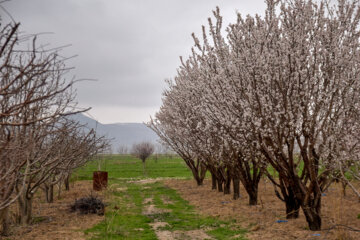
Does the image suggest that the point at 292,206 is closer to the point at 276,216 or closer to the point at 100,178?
the point at 276,216

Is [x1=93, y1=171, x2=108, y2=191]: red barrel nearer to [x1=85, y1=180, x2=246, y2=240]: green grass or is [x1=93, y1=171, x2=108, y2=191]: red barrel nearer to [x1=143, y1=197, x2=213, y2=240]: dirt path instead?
[x1=85, y1=180, x2=246, y2=240]: green grass

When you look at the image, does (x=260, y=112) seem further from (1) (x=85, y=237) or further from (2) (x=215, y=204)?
(2) (x=215, y=204)

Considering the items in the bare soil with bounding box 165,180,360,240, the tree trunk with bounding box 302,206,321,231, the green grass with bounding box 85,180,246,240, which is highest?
the tree trunk with bounding box 302,206,321,231

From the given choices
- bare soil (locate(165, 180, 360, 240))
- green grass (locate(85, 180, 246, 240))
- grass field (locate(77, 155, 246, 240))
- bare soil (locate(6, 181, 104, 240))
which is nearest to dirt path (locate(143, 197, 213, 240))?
grass field (locate(77, 155, 246, 240))

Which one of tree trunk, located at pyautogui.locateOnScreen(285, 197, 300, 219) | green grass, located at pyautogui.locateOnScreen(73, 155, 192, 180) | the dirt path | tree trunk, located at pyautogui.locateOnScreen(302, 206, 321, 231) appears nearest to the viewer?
tree trunk, located at pyautogui.locateOnScreen(302, 206, 321, 231)

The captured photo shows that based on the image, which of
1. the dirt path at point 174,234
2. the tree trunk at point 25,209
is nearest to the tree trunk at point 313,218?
the dirt path at point 174,234

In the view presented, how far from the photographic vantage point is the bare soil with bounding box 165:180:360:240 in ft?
31.9

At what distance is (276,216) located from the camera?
41.8ft

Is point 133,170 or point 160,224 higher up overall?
point 133,170

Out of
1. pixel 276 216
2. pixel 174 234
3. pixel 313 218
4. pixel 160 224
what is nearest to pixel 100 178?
pixel 160 224

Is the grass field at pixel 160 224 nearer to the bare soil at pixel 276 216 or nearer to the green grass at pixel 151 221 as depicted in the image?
the green grass at pixel 151 221

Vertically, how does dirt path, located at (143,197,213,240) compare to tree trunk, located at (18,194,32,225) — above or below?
below

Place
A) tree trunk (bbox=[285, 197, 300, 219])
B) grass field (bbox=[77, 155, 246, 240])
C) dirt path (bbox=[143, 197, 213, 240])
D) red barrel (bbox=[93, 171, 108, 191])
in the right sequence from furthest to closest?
red barrel (bbox=[93, 171, 108, 191]) → tree trunk (bbox=[285, 197, 300, 219]) → grass field (bbox=[77, 155, 246, 240]) → dirt path (bbox=[143, 197, 213, 240])

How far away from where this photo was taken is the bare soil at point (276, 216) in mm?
9727
